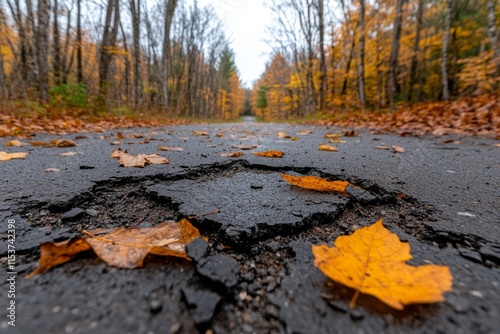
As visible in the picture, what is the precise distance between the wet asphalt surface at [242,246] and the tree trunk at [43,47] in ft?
20.8

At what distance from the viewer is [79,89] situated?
6.94m

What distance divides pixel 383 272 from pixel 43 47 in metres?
9.15

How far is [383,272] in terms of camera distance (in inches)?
23.3

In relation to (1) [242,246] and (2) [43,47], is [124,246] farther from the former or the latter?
(2) [43,47]

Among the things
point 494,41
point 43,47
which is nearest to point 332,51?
point 494,41

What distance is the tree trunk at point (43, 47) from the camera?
6.39 meters

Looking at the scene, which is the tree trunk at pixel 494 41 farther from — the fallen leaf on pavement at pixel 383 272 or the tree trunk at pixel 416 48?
the fallen leaf on pavement at pixel 383 272

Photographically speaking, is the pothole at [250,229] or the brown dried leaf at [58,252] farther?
the brown dried leaf at [58,252]

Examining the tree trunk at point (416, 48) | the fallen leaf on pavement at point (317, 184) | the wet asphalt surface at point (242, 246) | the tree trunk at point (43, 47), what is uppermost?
the tree trunk at point (416, 48)

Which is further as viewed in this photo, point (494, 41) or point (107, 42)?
point (107, 42)

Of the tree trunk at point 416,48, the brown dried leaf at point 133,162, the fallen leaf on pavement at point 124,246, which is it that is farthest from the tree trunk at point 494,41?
the fallen leaf on pavement at point 124,246

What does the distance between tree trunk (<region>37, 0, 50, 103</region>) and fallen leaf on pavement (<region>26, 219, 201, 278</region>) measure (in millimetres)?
7487

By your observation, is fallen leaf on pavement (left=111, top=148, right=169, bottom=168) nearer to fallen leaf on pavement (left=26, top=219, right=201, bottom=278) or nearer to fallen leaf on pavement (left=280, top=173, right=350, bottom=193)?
fallen leaf on pavement (left=26, top=219, right=201, bottom=278)

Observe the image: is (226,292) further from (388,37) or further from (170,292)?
(388,37)
